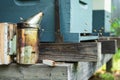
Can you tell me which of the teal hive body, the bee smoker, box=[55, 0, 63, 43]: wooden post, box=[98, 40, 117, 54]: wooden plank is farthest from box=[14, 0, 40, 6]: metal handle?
box=[98, 40, 117, 54]: wooden plank

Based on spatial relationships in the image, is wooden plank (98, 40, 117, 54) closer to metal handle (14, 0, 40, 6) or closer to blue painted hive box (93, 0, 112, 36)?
metal handle (14, 0, 40, 6)

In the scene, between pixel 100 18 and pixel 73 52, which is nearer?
pixel 73 52

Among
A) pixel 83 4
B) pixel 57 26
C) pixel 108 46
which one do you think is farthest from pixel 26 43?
pixel 108 46

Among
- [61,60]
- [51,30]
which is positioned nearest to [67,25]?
[51,30]

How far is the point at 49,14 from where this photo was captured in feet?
4.88

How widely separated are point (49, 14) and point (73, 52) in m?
0.28

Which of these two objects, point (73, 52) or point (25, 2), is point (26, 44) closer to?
point (73, 52)

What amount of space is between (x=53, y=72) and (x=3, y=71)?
9.9 inches

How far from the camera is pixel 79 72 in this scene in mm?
1445

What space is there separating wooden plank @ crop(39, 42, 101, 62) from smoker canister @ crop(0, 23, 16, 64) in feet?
0.49

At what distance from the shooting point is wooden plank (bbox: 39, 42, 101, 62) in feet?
4.28

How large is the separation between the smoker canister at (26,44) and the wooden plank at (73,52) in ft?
0.29

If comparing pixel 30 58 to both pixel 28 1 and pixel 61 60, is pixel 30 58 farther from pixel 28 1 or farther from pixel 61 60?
pixel 28 1

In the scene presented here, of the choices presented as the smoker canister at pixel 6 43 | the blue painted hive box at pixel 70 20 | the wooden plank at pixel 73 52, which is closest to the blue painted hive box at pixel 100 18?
the blue painted hive box at pixel 70 20
